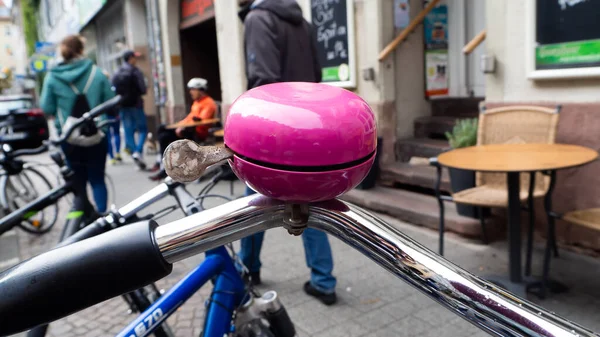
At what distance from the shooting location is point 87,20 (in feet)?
60.1

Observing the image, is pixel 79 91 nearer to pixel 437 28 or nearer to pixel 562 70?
pixel 437 28

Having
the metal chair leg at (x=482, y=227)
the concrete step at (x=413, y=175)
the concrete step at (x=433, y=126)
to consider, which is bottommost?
the metal chair leg at (x=482, y=227)

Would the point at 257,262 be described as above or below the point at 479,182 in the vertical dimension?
below

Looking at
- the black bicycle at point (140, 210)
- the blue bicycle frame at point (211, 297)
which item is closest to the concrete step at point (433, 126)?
the black bicycle at point (140, 210)

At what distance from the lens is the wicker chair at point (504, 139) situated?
362cm

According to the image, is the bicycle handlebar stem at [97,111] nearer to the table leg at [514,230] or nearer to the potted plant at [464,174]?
the table leg at [514,230]

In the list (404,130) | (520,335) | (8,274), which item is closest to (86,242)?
(8,274)

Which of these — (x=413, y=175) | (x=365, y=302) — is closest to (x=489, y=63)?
(x=413, y=175)

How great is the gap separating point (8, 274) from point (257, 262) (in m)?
2.83

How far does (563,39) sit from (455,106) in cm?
250

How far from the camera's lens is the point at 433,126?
6066 mm

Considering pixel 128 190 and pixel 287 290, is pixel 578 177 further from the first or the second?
pixel 128 190

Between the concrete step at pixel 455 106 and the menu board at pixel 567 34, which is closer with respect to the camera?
the menu board at pixel 567 34

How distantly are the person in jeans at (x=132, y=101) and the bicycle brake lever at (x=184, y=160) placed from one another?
9316 millimetres
